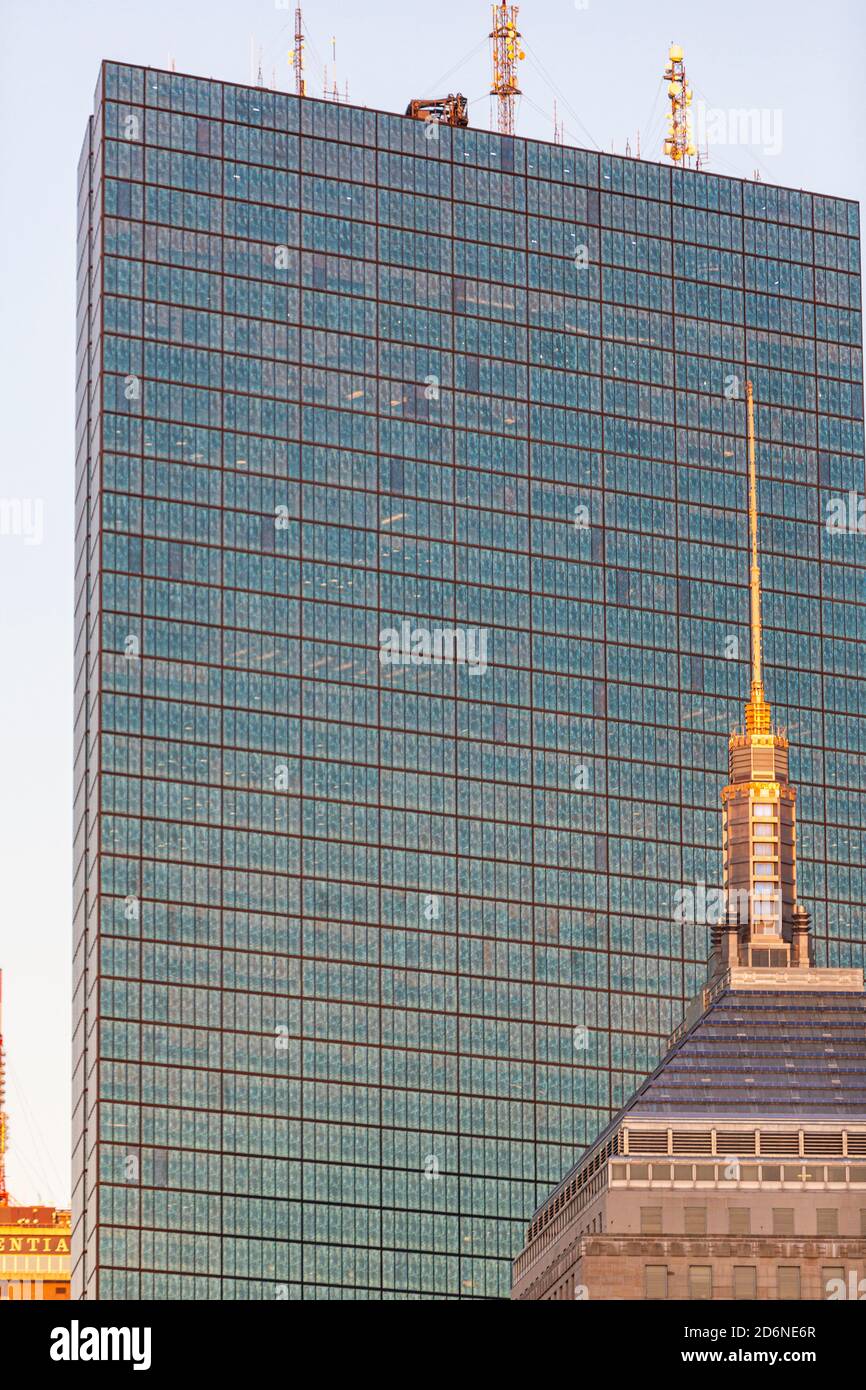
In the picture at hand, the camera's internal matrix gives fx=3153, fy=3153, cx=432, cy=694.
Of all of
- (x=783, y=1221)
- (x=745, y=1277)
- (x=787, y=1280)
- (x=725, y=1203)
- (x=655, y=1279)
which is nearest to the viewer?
(x=655, y=1279)

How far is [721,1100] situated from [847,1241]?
526 inches

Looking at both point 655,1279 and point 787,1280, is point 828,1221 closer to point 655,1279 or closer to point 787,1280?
point 787,1280

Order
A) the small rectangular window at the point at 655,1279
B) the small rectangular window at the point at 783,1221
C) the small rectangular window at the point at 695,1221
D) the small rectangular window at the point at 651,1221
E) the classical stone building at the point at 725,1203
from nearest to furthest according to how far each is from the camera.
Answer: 1. the small rectangular window at the point at 655,1279
2. the classical stone building at the point at 725,1203
3. the small rectangular window at the point at 651,1221
4. the small rectangular window at the point at 695,1221
5. the small rectangular window at the point at 783,1221

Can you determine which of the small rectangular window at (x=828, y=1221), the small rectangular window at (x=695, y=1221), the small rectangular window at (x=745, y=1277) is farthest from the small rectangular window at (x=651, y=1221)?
the small rectangular window at (x=828, y=1221)

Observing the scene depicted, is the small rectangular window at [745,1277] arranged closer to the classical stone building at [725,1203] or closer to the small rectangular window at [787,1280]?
the classical stone building at [725,1203]

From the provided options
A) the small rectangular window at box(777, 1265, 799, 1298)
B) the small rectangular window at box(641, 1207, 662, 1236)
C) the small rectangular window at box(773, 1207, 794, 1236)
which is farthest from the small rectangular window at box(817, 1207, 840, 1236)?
the small rectangular window at box(641, 1207, 662, 1236)

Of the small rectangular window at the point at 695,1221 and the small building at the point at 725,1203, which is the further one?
the small rectangular window at the point at 695,1221

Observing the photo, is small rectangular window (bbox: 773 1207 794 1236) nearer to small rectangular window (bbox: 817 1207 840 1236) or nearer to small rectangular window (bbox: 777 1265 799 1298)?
small rectangular window (bbox: 817 1207 840 1236)

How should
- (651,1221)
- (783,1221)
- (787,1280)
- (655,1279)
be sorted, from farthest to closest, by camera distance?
(783,1221), (651,1221), (787,1280), (655,1279)

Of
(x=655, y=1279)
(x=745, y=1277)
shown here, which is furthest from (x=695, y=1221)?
(x=655, y=1279)

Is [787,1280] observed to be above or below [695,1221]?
below
